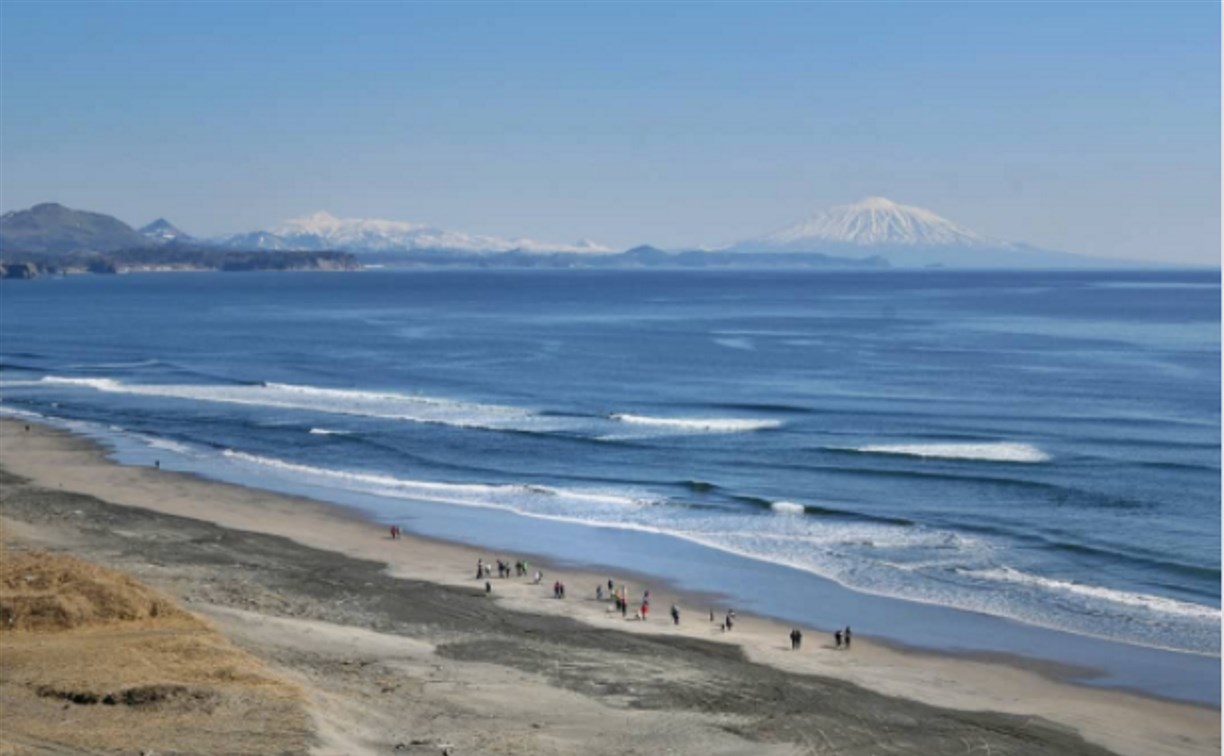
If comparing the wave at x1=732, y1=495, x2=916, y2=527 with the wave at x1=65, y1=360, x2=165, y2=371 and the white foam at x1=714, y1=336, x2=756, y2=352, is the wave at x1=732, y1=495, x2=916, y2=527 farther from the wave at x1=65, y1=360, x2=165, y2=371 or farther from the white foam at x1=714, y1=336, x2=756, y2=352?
the wave at x1=65, y1=360, x2=165, y2=371

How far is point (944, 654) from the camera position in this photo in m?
39.1

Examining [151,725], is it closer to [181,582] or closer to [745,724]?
[745,724]

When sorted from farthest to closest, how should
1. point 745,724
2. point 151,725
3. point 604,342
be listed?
point 604,342 → point 745,724 → point 151,725

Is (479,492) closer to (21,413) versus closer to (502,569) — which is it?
(502,569)

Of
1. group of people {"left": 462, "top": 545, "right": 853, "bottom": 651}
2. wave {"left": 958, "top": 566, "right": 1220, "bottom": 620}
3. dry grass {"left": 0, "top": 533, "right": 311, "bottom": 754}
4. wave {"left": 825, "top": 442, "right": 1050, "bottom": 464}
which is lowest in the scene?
group of people {"left": 462, "top": 545, "right": 853, "bottom": 651}

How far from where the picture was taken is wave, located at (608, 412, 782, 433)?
77188 millimetres

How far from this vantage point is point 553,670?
35719 millimetres

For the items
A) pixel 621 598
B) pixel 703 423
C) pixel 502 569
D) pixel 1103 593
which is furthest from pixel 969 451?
pixel 621 598

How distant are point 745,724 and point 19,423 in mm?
65846

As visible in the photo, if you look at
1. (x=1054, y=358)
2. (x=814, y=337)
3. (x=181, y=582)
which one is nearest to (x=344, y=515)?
(x=181, y=582)

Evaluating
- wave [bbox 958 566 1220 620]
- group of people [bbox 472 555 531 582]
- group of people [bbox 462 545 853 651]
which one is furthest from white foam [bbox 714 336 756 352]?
group of people [bbox 462 545 853 651]

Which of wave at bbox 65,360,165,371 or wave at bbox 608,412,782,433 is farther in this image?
wave at bbox 65,360,165,371

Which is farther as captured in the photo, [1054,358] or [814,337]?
[814,337]

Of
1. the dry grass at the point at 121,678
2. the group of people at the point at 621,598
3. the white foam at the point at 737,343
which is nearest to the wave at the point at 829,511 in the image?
the group of people at the point at 621,598
